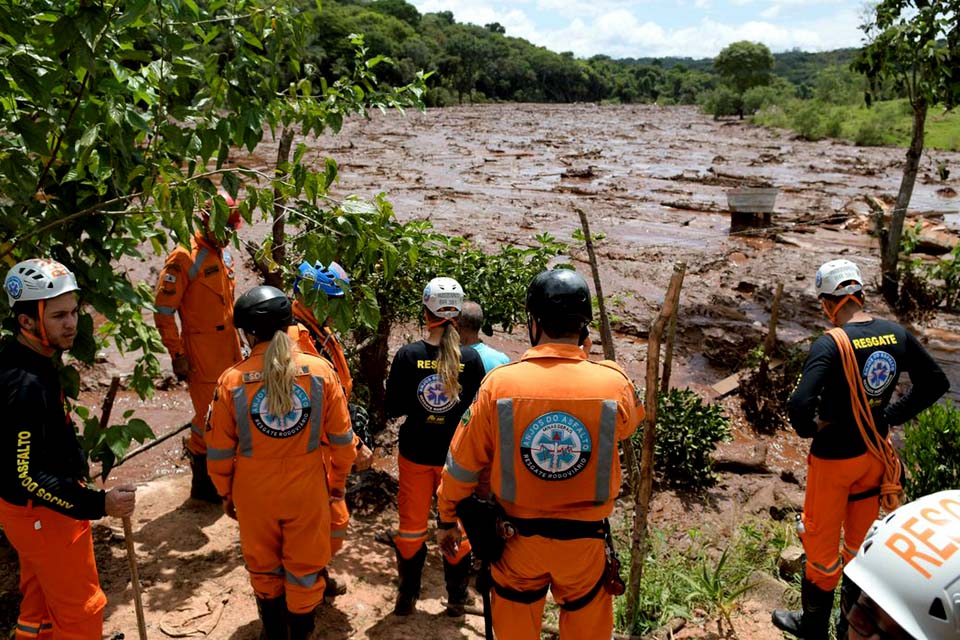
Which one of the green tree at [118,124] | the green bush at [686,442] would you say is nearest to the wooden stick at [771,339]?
the green bush at [686,442]

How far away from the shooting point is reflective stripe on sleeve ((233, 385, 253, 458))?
3.50m

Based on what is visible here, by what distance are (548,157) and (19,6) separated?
1229 inches

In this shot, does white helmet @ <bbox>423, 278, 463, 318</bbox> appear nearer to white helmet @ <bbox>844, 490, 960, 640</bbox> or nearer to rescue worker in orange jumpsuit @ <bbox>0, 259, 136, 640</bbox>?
rescue worker in orange jumpsuit @ <bbox>0, 259, 136, 640</bbox>

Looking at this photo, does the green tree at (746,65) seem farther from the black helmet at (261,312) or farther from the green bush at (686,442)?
the black helmet at (261,312)

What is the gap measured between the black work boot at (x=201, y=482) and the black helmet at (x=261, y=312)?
2248 mm

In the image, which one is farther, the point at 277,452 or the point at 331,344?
the point at 331,344

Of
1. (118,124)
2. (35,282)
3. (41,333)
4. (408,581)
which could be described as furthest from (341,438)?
(118,124)

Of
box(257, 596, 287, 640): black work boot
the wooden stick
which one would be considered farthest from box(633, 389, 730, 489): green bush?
box(257, 596, 287, 640): black work boot

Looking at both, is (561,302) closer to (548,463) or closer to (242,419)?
(548,463)

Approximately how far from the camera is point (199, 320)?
541cm

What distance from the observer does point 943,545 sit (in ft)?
5.80

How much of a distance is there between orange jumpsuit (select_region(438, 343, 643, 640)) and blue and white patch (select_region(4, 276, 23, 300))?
193 centimetres

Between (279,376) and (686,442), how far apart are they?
458cm

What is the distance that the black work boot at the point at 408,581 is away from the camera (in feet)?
14.7
